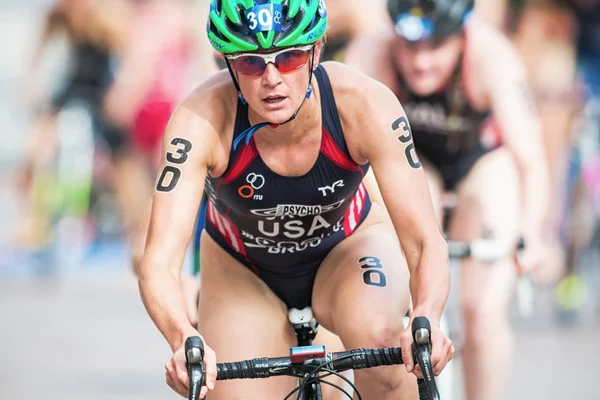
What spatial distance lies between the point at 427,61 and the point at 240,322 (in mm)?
2671

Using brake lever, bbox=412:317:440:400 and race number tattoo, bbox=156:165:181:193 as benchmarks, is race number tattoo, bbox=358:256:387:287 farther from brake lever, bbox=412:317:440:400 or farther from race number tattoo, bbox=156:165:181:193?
race number tattoo, bbox=156:165:181:193

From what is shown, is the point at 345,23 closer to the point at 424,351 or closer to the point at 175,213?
the point at 175,213

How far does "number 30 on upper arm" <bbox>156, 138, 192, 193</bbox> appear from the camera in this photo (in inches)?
193

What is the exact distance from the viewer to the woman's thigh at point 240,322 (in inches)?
204

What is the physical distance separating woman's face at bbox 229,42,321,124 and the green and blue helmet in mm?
47

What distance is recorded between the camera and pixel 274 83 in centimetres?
489

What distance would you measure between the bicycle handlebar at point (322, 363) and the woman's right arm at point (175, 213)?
225 millimetres

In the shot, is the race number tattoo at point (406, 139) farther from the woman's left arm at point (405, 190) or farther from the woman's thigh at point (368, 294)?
the woman's thigh at point (368, 294)

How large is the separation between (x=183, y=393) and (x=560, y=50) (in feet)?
31.6

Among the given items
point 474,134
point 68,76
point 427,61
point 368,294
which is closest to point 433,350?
point 368,294

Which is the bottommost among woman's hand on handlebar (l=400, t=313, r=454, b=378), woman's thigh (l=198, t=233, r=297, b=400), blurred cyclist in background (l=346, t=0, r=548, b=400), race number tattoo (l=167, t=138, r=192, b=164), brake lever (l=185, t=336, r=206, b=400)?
brake lever (l=185, t=336, r=206, b=400)

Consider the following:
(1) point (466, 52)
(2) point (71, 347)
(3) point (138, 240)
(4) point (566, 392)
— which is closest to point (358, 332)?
(3) point (138, 240)

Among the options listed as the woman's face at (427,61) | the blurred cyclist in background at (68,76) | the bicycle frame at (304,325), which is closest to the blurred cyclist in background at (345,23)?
the woman's face at (427,61)

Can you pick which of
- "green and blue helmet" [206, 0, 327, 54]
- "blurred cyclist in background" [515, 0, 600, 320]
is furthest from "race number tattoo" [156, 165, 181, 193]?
"blurred cyclist in background" [515, 0, 600, 320]
